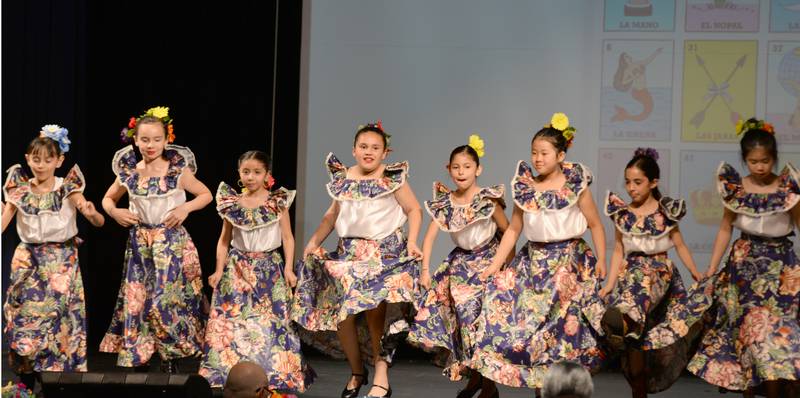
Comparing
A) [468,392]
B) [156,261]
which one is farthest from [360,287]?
[156,261]

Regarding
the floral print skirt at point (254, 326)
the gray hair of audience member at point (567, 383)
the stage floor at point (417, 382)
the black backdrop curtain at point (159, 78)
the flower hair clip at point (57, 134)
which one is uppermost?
the black backdrop curtain at point (159, 78)

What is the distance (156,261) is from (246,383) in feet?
8.79

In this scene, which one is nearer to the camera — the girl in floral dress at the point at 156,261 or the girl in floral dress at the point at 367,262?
the girl in floral dress at the point at 367,262

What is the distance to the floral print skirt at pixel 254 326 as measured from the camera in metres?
4.85

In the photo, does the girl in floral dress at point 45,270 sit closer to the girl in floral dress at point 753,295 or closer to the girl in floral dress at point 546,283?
the girl in floral dress at point 546,283

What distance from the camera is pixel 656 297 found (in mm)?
4762

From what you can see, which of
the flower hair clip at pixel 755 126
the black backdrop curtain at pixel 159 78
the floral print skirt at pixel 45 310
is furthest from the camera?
the black backdrop curtain at pixel 159 78

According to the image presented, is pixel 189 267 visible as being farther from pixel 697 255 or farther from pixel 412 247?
pixel 697 255

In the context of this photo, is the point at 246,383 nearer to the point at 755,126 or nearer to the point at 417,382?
the point at 755,126

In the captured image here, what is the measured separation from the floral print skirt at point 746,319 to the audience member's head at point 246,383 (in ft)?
8.45

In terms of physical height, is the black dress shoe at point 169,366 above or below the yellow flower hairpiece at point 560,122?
below

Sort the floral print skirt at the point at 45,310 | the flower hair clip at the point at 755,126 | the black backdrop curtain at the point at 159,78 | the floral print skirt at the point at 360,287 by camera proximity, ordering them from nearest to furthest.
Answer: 1. the flower hair clip at the point at 755,126
2. the floral print skirt at the point at 360,287
3. the floral print skirt at the point at 45,310
4. the black backdrop curtain at the point at 159,78

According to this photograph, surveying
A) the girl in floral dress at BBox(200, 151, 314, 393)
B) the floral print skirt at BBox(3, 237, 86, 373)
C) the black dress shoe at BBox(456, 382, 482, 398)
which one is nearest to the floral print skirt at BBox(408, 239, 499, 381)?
the black dress shoe at BBox(456, 382, 482, 398)

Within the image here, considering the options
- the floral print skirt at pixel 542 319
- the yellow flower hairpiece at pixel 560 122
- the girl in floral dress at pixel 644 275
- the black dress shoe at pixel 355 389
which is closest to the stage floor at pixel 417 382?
the black dress shoe at pixel 355 389
